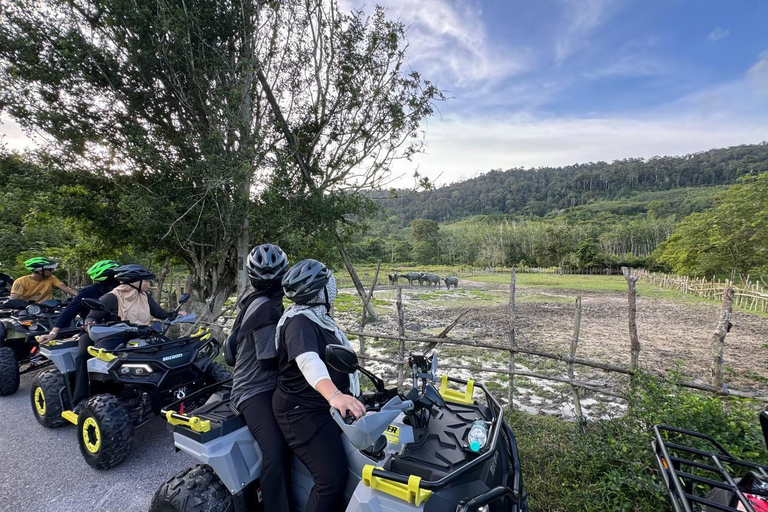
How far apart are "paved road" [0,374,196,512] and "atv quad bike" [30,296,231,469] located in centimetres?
17

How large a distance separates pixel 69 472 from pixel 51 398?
4.05ft

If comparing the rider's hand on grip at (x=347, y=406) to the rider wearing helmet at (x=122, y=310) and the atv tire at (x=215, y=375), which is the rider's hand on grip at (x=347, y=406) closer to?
the atv tire at (x=215, y=375)

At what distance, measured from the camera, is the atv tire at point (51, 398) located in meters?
4.41

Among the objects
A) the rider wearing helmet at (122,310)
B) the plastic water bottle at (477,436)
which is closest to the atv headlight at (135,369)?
the rider wearing helmet at (122,310)

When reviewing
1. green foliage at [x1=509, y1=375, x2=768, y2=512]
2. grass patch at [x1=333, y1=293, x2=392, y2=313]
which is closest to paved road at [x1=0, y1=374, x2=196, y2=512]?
green foliage at [x1=509, y1=375, x2=768, y2=512]

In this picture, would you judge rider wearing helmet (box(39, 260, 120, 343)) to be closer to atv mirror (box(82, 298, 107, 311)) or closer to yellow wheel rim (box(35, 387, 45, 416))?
yellow wheel rim (box(35, 387, 45, 416))

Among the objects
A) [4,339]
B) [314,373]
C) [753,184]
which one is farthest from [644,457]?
[753,184]

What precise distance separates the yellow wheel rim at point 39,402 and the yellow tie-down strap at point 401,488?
5.06 m

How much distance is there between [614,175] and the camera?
155875mm

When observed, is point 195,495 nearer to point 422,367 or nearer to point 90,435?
point 422,367

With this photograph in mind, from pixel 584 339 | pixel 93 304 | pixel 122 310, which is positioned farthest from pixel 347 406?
pixel 584 339

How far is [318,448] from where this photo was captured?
6.77ft

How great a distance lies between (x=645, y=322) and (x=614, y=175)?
172 m

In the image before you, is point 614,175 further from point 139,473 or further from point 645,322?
point 139,473
